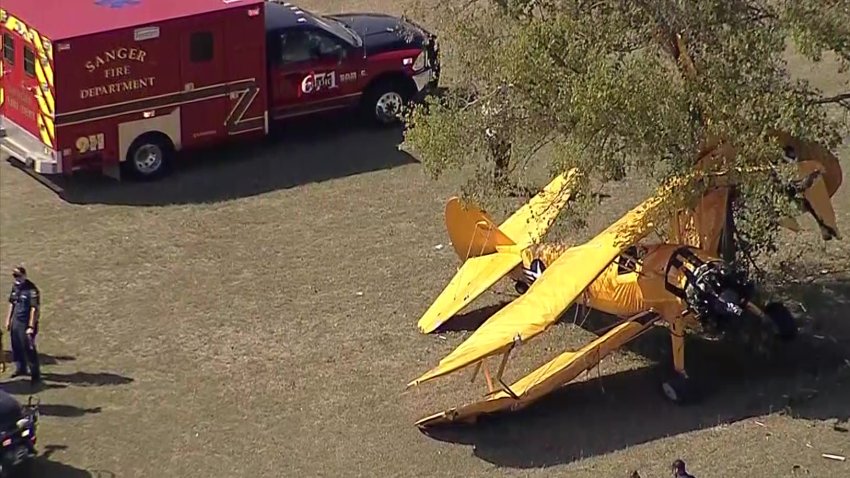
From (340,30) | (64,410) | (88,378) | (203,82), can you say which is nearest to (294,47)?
(340,30)

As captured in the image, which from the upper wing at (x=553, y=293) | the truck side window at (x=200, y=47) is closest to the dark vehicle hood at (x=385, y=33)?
the truck side window at (x=200, y=47)

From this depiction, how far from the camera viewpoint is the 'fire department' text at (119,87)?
2244 centimetres

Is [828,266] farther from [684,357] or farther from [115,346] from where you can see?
[115,346]

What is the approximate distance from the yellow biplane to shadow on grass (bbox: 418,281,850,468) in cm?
27

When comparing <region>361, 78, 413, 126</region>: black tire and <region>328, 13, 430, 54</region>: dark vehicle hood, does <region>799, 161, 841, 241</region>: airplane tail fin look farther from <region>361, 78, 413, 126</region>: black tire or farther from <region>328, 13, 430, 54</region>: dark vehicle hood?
<region>361, 78, 413, 126</region>: black tire

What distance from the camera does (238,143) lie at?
2472 centimetres

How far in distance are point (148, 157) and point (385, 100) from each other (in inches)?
157

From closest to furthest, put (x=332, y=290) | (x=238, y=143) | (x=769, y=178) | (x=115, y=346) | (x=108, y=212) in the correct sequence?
(x=769, y=178) < (x=115, y=346) < (x=332, y=290) < (x=108, y=212) < (x=238, y=143)

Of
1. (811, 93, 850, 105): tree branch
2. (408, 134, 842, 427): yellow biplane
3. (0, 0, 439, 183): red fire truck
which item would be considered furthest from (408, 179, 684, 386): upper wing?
(0, 0, 439, 183): red fire truck

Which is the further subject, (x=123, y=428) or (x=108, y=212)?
(x=108, y=212)

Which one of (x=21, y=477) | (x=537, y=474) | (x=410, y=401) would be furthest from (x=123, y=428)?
(x=537, y=474)

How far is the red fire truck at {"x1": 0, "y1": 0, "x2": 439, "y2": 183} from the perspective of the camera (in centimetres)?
2236

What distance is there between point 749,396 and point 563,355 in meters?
2.06

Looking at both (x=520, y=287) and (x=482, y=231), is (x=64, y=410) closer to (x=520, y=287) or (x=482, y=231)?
(x=482, y=231)
